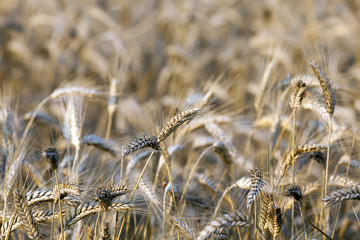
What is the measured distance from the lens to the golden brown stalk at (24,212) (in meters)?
1.55

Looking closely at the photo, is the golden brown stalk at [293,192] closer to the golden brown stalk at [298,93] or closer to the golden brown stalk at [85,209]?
the golden brown stalk at [298,93]

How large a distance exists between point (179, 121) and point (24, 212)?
0.74 metres

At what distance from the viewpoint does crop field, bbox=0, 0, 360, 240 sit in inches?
71.6

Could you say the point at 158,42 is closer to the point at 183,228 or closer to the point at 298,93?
the point at 298,93

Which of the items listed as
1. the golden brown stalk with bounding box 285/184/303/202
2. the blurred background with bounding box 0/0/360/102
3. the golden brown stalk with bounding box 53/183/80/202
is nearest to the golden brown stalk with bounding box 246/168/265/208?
the golden brown stalk with bounding box 285/184/303/202

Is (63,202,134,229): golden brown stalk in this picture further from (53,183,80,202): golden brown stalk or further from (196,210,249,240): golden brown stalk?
(196,210,249,240): golden brown stalk

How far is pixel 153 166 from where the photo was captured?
8.57 feet

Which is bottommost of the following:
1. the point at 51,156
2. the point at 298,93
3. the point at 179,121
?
the point at 51,156

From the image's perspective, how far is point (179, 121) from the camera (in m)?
1.80

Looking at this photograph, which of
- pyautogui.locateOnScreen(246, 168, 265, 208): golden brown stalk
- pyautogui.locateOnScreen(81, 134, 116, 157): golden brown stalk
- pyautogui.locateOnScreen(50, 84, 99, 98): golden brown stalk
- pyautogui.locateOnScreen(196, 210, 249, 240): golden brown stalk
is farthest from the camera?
pyautogui.locateOnScreen(50, 84, 99, 98): golden brown stalk

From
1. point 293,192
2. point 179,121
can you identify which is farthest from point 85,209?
point 293,192

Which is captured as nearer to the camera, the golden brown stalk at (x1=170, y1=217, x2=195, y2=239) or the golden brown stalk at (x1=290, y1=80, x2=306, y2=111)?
the golden brown stalk at (x1=170, y1=217, x2=195, y2=239)

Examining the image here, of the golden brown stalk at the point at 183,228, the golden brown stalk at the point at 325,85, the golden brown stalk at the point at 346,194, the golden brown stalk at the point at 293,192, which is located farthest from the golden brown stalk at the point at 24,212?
the golden brown stalk at the point at 325,85

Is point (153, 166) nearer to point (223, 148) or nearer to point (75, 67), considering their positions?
point (223, 148)
